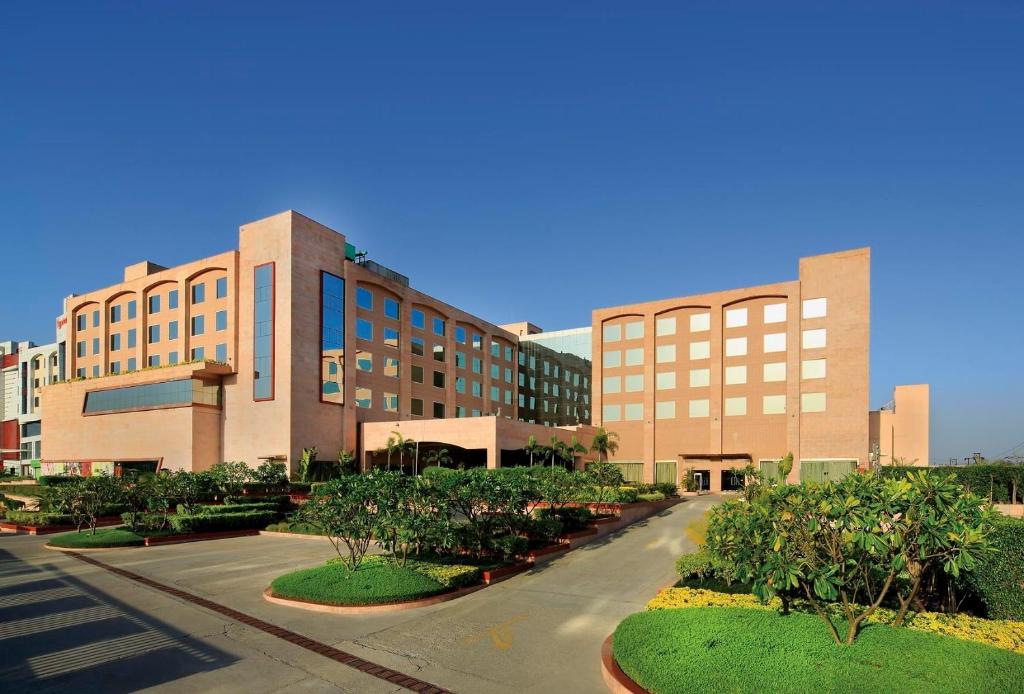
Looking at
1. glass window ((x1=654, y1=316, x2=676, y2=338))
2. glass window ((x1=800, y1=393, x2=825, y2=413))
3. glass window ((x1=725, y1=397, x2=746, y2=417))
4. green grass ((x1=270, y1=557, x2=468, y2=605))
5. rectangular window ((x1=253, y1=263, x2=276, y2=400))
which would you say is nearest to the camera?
green grass ((x1=270, y1=557, x2=468, y2=605))

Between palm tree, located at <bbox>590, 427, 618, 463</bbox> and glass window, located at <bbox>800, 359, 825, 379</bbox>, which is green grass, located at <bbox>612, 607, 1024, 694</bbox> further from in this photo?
palm tree, located at <bbox>590, 427, 618, 463</bbox>

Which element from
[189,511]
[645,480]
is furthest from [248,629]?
[645,480]

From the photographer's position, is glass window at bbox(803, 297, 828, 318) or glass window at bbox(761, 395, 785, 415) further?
glass window at bbox(761, 395, 785, 415)

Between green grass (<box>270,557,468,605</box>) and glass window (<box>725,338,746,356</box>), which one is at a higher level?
glass window (<box>725,338,746,356</box>)

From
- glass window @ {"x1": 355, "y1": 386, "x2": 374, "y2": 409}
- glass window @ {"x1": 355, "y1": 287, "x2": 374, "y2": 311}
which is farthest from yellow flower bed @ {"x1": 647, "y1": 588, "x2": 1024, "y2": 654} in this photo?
glass window @ {"x1": 355, "y1": 287, "x2": 374, "y2": 311}

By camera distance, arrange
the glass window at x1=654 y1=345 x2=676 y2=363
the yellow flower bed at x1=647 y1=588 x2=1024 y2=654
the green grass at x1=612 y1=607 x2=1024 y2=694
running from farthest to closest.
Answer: the glass window at x1=654 y1=345 x2=676 y2=363
the yellow flower bed at x1=647 y1=588 x2=1024 y2=654
the green grass at x1=612 y1=607 x2=1024 y2=694

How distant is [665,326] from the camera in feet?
192

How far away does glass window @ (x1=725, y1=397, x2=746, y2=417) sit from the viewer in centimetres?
5344

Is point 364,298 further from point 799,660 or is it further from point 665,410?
point 799,660

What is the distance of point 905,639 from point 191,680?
36.2 ft

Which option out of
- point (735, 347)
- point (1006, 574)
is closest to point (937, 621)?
point (1006, 574)

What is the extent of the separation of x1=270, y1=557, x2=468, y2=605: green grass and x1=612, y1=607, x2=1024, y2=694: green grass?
6.01 m

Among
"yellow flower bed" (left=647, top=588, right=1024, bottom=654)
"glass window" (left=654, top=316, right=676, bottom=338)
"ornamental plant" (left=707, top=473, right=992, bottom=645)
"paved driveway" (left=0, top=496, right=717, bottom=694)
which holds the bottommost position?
"paved driveway" (left=0, top=496, right=717, bottom=694)

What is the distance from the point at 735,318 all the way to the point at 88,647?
53.5m
